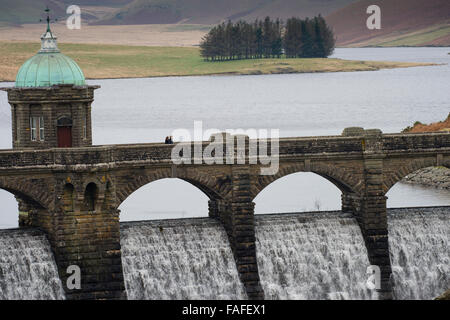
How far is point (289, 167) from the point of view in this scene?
76.2 meters

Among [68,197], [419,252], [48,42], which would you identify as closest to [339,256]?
[419,252]

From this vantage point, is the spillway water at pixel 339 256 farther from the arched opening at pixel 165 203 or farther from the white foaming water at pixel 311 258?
the arched opening at pixel 165 203

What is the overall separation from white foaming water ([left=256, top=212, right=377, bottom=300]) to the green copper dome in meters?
15.4

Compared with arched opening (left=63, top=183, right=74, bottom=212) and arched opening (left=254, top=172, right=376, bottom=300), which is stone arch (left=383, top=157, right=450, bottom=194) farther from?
arched opening (left=63, top=183, right=74, bottom=212)

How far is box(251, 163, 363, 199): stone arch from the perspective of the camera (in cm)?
7569

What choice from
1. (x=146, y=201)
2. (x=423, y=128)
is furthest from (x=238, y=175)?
(x=423, y=128)

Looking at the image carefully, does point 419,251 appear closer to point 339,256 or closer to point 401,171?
point 401,171

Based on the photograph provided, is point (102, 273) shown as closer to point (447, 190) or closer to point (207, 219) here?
point (207, 219)

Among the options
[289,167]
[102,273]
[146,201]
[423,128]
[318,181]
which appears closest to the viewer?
[102,273]

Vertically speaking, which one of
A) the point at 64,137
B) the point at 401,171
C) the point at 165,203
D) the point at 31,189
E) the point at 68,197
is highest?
the point at 64,137

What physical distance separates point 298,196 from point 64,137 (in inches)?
1731

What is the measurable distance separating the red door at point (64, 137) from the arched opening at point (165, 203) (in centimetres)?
2803

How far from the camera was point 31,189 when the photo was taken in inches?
2756

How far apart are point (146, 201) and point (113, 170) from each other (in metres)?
40.4
